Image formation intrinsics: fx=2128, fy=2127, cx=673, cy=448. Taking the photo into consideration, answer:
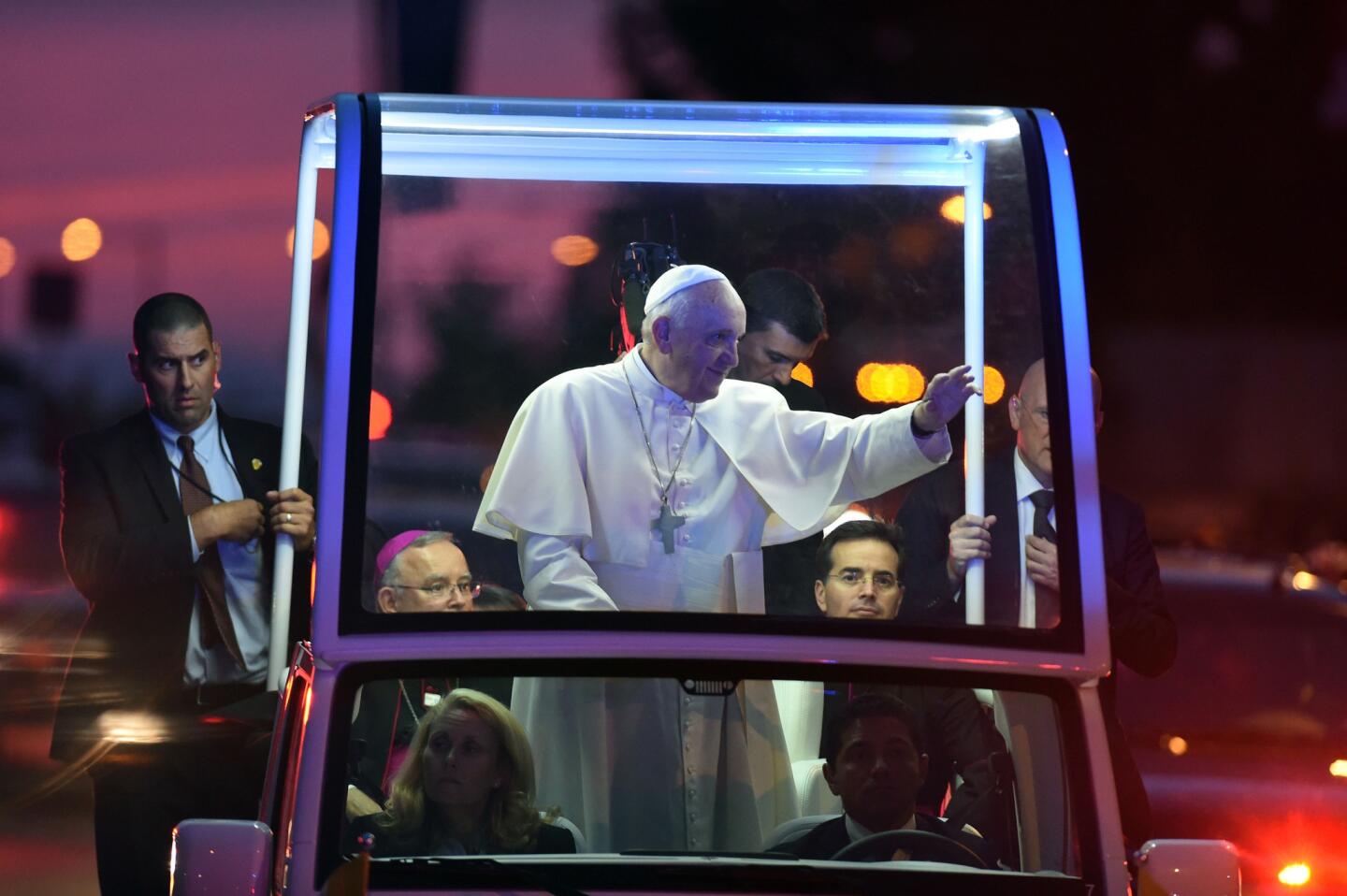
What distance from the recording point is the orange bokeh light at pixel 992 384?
16.7ft

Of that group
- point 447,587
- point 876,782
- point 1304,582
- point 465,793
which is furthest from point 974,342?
point 1304,582

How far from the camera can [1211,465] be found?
36.2m

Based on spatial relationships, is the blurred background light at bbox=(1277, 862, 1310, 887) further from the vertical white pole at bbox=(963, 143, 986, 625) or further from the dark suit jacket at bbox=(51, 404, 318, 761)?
the dark suit jacket at bbox=(51, 404, 318, 761)

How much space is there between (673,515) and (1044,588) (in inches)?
Answer: 36.1

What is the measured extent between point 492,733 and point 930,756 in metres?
1.04

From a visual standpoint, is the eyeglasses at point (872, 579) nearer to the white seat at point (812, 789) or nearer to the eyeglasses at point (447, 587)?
the white seat at point (812, 789)

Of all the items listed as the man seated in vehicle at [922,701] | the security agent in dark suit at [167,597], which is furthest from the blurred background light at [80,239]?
the man seated in vehicle at [922,701]

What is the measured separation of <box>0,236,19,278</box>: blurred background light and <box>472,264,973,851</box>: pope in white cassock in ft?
19.6

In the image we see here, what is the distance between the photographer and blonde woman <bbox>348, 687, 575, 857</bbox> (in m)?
4.61

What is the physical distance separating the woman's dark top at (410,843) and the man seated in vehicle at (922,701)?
30.4 inches

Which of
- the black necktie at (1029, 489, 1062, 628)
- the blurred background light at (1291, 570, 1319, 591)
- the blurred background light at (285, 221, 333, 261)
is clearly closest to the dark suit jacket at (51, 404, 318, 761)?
the blurred background light at (285, 221, 333, 261)

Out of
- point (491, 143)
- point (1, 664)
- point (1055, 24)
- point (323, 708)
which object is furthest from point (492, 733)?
point (1055, 24)

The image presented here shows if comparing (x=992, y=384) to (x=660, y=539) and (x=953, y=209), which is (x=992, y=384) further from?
(x=660, y=539)

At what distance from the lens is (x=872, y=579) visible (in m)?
4.94
